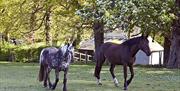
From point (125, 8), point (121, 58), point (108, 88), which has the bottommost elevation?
point (108, 88)

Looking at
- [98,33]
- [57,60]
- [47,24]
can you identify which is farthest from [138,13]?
[47,24]

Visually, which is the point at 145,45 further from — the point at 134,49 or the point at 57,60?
the point at 57,60

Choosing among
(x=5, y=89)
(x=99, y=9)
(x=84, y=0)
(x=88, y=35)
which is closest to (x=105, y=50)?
(x=5, y=89)

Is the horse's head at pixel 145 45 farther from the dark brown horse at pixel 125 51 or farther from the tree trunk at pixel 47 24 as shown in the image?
the tree trunk at pixel 47 24

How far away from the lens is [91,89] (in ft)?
51.5

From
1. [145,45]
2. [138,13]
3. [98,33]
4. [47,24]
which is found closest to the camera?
[145,45]

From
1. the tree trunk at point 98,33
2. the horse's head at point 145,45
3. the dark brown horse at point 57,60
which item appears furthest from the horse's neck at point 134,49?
the tree trunk at point 98,33

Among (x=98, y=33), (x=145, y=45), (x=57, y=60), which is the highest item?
(x=98, y=33)

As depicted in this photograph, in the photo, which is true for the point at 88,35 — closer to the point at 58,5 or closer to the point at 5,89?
the point at 58,5

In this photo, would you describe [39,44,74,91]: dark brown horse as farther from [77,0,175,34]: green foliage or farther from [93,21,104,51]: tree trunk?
[93,21,104,51]: tree trunk

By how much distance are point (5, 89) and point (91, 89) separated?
2.88 m

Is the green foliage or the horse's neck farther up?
the green foliage

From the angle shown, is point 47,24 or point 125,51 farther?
point 47,24

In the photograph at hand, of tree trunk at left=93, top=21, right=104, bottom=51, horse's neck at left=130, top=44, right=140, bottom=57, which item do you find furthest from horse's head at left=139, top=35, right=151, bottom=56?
tree trunk at left=93, top=21, right=104, bottom=51
